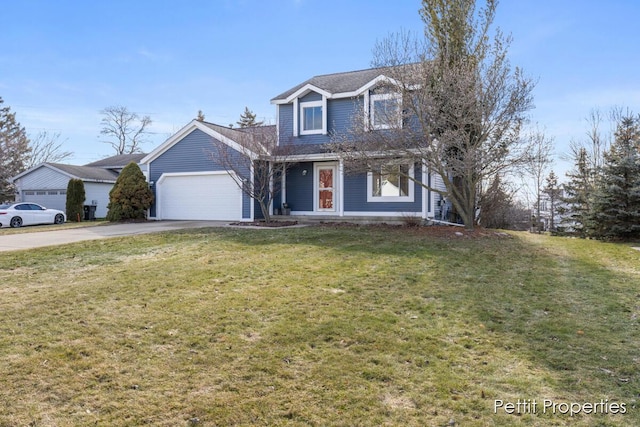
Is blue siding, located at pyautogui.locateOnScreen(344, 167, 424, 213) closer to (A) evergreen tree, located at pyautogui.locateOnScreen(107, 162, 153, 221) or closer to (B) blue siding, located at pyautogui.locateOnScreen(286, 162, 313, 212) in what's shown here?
(B) blue siding, located at pyautogui.locateOnScreen(286, 162, 313, 212)

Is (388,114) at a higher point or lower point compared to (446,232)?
higher

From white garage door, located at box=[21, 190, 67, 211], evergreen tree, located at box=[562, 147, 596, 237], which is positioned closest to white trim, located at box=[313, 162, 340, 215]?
evergreen tree, located at box=[562, 147, 596, 237]

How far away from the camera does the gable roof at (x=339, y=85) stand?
17.0 m

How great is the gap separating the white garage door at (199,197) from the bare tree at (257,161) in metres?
1.12

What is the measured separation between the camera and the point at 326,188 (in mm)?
17531

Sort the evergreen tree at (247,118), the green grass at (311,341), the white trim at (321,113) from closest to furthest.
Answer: the green grass at (311,341) → the white trim at (321,113) → the evergreen tree at (247,118)

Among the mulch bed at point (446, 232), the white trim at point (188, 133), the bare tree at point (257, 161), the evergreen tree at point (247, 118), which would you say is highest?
the evergreen tree at point (247, 118)

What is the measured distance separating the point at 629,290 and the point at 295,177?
43.2 ft

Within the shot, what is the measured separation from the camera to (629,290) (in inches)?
258

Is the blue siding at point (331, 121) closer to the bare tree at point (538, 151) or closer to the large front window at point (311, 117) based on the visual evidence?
the large front window at point (311, 117)

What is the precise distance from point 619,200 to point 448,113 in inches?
255

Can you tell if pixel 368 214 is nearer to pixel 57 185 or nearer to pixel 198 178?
pixel 198 178

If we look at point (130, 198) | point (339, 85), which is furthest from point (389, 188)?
point (130, 198)

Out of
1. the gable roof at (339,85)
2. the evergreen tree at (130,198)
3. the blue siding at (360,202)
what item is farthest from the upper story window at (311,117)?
the evergreen tree at (130,198)
